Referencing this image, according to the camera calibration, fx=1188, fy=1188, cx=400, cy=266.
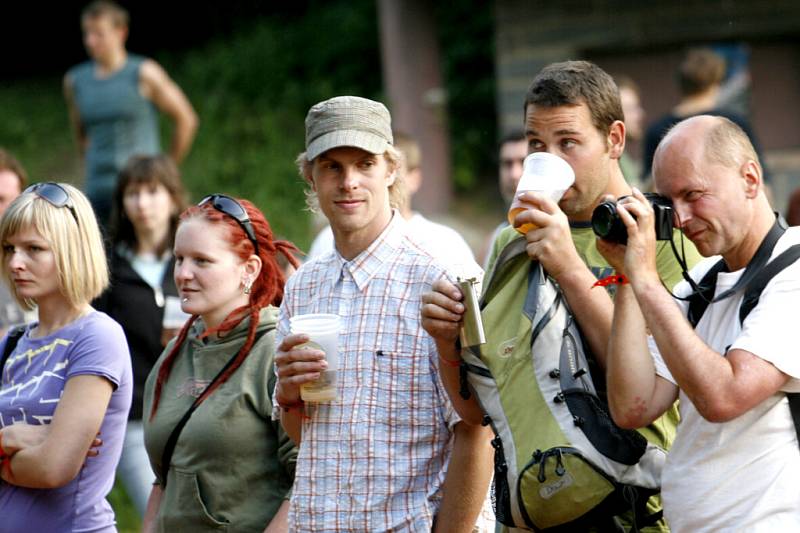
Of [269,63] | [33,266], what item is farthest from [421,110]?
[33,266]

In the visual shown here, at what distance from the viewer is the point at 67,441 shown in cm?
386

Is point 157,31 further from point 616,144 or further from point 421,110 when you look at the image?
point 616,144

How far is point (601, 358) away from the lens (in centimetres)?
316

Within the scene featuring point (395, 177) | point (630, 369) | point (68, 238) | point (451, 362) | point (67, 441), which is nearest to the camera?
point (630, 369)

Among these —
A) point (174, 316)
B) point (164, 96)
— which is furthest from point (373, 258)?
point (164, 96)

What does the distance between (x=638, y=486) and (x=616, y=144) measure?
0.99 metres

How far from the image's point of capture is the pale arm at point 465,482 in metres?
3.34

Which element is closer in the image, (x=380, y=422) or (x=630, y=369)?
(x=630, y=369)

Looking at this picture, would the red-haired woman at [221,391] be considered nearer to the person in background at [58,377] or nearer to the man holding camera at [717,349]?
the person in background at [58,377]

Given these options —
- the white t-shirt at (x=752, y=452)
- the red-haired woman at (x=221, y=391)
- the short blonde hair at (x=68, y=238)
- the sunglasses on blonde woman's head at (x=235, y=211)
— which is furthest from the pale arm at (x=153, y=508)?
the white t-shirt at (x=752, y=452)

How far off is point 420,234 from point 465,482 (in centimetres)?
101

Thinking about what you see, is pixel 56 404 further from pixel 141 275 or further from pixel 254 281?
pixel 141 275

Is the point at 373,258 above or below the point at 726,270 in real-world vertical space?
above

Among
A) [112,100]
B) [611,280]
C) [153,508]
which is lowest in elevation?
[153,508]
